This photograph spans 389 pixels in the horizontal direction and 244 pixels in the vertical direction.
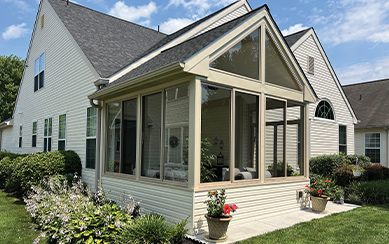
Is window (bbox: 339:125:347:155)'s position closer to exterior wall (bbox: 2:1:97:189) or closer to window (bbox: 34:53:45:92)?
exterior wall (bbox: 2:1:97:189)

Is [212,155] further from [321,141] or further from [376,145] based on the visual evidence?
[376,145]

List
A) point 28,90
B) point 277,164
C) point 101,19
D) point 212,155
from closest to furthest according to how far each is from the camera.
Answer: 1. point 212,155
2. point 277,164
3. point 101,19
4. point 28,90

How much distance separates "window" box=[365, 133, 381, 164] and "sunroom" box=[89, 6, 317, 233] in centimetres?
A: 1164

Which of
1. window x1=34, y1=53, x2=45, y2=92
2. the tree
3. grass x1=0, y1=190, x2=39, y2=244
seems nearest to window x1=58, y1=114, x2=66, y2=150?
grass x1=0, y1=190, x2=39, y2=244

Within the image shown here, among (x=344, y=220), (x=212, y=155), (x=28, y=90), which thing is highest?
(x=28, y=90)

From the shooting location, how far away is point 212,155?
21.1ft

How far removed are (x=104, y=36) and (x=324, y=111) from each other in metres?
10.2

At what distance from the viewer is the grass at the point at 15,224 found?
586 cm

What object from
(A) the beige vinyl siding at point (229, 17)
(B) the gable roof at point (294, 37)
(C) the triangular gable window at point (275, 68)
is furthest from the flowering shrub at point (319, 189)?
(B) the gable roof at point (294, 37)

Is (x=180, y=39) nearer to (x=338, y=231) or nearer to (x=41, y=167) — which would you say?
(x=41, y=167)

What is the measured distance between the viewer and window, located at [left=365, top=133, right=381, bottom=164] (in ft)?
56.7

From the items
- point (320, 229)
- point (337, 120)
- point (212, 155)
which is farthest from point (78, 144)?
point (337, 120)

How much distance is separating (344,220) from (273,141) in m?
2.34

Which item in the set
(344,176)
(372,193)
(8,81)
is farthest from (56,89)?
(8,81)
